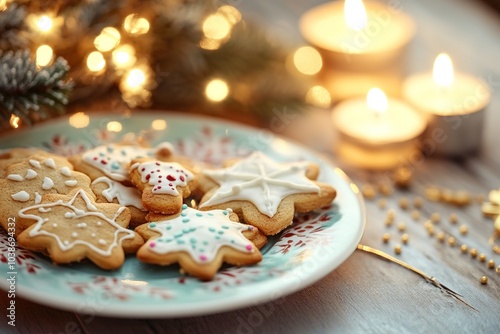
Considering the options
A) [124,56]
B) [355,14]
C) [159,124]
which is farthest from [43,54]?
[355,14]

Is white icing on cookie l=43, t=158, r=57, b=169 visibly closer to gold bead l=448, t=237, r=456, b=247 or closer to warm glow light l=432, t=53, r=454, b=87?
gold bead l=448, t=237, r=456, b=247

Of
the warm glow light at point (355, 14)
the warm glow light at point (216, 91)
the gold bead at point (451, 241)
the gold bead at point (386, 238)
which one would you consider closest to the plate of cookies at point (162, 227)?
the gold bead at point (386, 238)

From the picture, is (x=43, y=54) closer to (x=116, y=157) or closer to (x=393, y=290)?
(x=116, y=157)

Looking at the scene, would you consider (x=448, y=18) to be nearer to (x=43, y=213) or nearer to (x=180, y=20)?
(x=180, y=20)

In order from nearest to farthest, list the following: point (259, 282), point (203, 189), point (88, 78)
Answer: point (259, 282) → point (203, 189) → point (88, 78)

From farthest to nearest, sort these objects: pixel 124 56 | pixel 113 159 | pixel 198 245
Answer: pixel 124 56, pixel 113 159, pixel 198 245

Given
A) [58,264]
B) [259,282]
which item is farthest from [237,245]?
[58,264]
